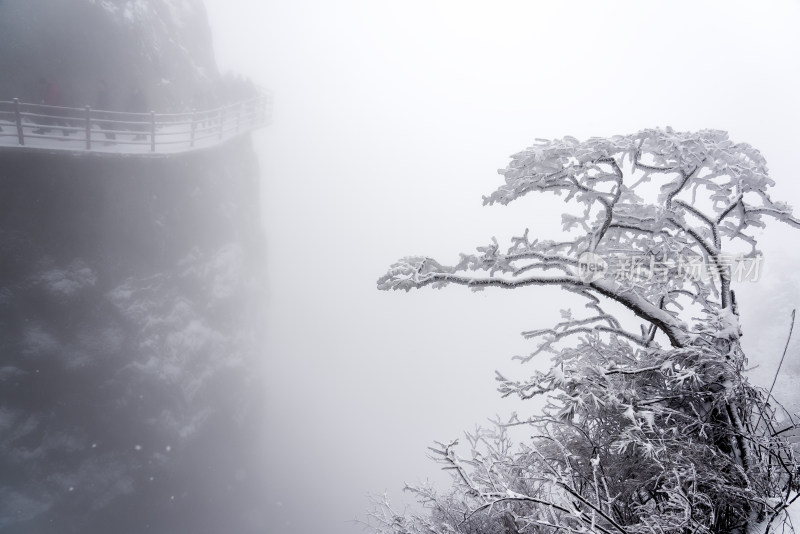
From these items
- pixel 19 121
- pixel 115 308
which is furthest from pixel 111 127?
pixel 115 308

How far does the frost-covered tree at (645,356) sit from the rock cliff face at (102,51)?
16068mm

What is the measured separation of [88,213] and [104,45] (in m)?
6.60

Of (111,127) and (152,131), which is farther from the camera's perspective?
(111,127)

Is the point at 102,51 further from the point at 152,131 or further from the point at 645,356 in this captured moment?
the point at 645,356

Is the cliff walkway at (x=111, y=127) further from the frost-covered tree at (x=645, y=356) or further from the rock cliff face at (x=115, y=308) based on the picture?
the frost-covered tree at (x=645, y=356)

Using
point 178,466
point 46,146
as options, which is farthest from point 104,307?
point 178,466

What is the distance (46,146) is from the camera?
37.7 feet

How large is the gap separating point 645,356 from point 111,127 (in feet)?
60.5

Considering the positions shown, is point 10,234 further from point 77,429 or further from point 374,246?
point 374,246

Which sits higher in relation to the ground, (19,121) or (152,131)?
Answer: (152,131)

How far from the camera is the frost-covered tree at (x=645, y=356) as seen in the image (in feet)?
9.45

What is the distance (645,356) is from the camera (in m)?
3.82

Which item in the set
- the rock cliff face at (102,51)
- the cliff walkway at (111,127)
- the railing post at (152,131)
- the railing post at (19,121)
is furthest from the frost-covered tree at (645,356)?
the rock cliff face at (102,51)

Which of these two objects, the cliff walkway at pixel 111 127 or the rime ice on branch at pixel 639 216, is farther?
the cliff walkway at pixel 111 127
